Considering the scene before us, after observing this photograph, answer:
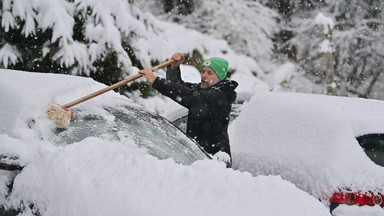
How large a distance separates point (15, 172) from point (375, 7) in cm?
1603

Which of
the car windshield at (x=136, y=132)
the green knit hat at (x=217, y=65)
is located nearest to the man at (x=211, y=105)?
the green knit hat at (x=217, y=65)

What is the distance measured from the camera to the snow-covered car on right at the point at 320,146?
10.5ft

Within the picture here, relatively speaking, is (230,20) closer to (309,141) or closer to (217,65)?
(217,65)

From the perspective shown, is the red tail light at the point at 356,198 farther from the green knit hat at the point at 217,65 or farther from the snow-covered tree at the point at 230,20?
the snow-covered tree at the point at 230,20

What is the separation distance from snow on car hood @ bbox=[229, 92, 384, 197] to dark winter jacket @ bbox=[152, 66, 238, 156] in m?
0.14

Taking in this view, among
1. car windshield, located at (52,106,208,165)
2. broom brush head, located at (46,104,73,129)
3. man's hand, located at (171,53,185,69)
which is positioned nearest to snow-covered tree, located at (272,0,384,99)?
man's hand, located at (171,53,185,69)

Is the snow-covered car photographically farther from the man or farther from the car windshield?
the man

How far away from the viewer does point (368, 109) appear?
151 inches

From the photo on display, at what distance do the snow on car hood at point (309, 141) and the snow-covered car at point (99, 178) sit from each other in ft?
3.94

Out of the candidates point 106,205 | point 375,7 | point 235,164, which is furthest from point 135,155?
point 375,7

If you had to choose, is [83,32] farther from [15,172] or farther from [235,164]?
[15,172]

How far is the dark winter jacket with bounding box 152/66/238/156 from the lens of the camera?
381 centimetres

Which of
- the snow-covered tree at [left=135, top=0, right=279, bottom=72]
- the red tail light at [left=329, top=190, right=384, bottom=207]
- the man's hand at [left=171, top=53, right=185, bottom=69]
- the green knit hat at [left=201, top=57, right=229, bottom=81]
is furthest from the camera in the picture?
the snow-covered tree at [left=135, top=0, right=279, bottom=72]

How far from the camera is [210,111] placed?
3.94 meters
